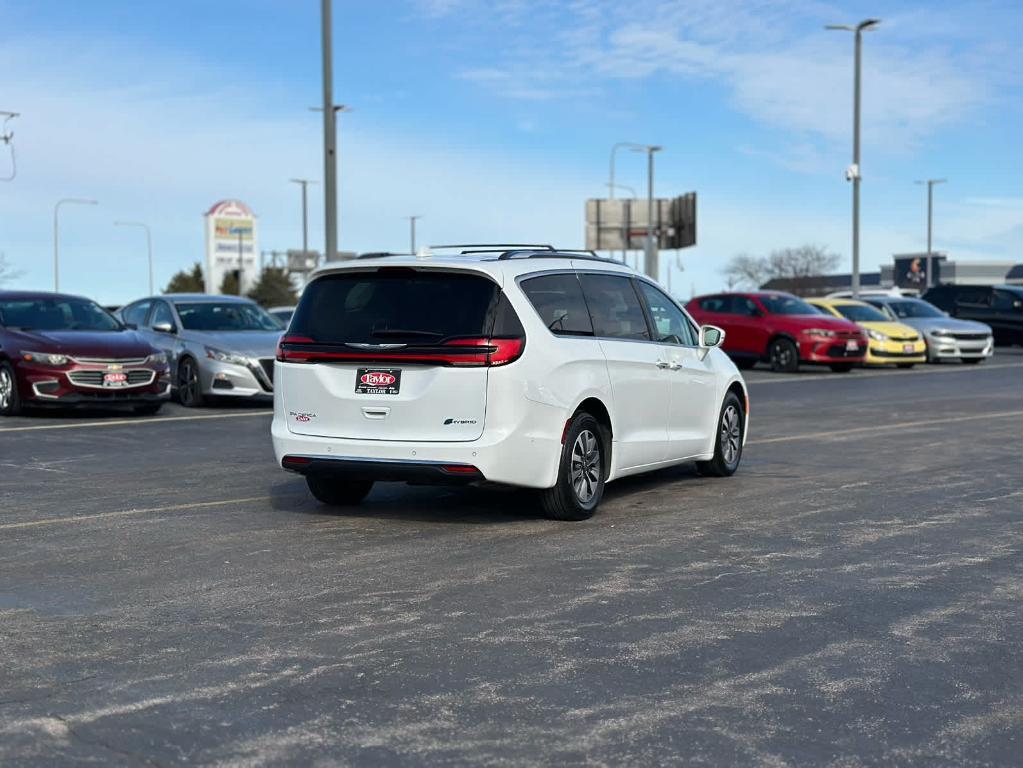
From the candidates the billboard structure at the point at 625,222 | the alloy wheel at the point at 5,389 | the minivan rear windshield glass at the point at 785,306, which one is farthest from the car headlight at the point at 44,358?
the billboard structure at the point at 625,222

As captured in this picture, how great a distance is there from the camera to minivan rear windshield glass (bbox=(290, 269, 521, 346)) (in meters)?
8.32

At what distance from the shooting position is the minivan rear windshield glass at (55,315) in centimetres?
1767

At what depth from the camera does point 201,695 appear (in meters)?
4.82

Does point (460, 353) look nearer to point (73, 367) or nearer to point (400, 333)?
point (400, 333)

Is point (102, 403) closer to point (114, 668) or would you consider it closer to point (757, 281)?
point (114, 668)

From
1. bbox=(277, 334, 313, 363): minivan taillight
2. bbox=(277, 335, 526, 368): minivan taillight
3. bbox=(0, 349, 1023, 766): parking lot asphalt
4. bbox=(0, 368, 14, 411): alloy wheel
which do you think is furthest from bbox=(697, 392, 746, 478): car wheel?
bbox=(0, 368, 14, 411): alloy wheel

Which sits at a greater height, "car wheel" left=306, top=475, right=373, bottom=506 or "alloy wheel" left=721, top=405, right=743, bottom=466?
"alloy wheel" left=721, top=405, right=743, bottom=466

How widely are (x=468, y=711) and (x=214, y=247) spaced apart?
107854 millimetres

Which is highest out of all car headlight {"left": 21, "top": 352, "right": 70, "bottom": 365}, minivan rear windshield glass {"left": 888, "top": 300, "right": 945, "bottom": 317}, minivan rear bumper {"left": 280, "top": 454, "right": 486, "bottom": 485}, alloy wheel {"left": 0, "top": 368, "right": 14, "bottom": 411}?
minivan rear windshield glass {"left": 888, "top": 300, "right": 945, "bottom": 317}

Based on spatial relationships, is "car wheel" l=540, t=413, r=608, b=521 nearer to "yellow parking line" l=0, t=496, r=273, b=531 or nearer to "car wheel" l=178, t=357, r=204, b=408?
"yellow parking line" l=0, t=496, r=273, b=531

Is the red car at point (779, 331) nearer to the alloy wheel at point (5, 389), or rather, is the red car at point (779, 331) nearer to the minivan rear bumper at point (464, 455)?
the alloy wheel at point (5, 389)

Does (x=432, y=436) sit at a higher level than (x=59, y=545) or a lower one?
higher

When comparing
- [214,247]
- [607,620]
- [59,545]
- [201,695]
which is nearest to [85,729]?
[201,695]

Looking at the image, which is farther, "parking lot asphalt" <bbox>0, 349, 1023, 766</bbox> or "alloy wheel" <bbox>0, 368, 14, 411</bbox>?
"alloy wheel" <bbox>0, 368, 14, 411</bbox>
